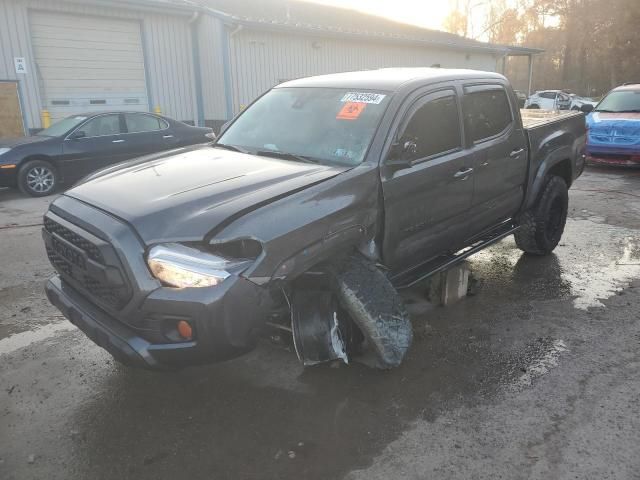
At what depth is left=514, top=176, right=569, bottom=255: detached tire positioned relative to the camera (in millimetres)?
5246

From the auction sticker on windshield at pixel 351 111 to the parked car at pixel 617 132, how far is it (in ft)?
26.6

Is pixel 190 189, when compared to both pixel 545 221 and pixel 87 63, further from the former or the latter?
pixel 87 63

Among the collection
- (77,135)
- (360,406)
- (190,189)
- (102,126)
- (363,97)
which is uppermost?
(363,97)

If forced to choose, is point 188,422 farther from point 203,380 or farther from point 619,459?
point 619,459

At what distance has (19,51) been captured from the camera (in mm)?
12102

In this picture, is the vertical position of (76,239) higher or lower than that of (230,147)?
lower

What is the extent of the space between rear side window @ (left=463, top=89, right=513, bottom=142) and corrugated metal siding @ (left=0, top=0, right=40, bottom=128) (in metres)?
11.8

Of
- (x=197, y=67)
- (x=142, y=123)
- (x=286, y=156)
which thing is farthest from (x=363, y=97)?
(x=197, y=67)

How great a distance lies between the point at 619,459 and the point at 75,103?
14.0m

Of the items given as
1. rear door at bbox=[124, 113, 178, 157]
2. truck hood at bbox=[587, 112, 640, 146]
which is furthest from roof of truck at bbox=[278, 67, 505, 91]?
truck hood at bbox=[587, 112, 640, 146]

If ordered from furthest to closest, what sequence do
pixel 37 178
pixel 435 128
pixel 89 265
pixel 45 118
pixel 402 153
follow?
pixel 45 118 < pixel 37 178 < pixel 435 128 < pixel 402 153 < pixel 89 265

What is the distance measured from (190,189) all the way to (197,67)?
13594 millimetres

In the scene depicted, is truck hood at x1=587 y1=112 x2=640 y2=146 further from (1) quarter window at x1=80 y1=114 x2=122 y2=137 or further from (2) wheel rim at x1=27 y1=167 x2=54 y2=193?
(2) wheel rim at x1=27 y1=167 x2=54 y2=193

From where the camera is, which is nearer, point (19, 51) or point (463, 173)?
point (463, 173)
